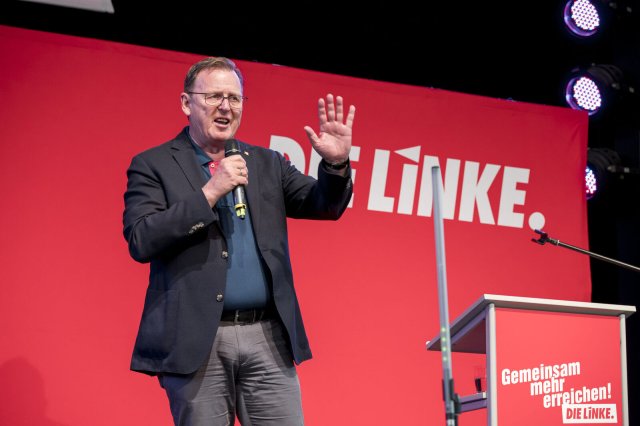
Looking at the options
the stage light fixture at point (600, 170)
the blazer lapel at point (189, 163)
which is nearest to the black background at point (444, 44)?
the stage light fixture at point (600, 170)

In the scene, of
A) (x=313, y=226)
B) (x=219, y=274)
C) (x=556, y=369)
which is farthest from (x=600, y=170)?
(x=219, y=274)

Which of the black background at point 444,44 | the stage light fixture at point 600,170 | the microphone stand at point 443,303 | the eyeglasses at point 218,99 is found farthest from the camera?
the stage light fixture at point 600,170

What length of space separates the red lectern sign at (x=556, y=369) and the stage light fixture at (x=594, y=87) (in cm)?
257

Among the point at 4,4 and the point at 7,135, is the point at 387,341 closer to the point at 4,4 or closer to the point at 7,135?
the point at 7,135

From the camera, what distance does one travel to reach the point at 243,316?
2.35 meters

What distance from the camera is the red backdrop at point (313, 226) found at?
383 centimetres

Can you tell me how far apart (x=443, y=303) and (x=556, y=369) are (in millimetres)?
1094

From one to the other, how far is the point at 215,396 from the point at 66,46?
94.8 inches

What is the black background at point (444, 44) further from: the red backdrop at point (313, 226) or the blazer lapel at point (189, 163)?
the blazer lapel at point (189, 163)

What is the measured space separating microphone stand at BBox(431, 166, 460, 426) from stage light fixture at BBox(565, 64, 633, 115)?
356cm

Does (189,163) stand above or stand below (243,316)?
above

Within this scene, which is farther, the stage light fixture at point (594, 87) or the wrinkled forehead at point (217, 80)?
the stage light fixture at point (594, 87)

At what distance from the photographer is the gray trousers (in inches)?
89.0

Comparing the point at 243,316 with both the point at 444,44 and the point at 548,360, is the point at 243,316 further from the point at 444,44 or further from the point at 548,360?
the point at 444,44
